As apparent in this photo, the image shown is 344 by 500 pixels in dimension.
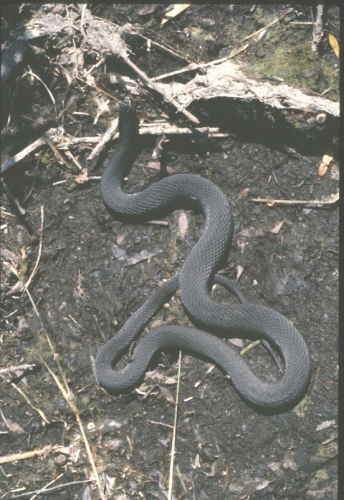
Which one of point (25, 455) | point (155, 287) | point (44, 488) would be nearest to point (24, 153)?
point (155, 287)

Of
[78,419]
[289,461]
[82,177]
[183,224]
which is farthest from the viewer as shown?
[82,177]

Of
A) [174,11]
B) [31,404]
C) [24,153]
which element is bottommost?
[31,404]

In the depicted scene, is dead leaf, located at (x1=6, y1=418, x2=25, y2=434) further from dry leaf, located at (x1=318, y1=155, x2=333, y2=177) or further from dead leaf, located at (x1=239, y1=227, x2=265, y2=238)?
dry leaf, located at (x1=318, y1=155, x2=333, y2=177)

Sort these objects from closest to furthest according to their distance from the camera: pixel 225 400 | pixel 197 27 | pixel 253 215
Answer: pixel 225 400 → pixel 253 215 → pixel 197 27

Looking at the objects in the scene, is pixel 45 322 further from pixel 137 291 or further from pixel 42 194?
pixel 42 194

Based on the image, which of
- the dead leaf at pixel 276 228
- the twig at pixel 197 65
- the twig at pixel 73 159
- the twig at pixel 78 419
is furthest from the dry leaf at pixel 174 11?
the twig at pixel 78 419

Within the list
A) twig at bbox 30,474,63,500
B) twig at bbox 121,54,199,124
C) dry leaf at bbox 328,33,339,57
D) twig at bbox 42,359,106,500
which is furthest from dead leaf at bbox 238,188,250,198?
twig at bbox 30,474,63,500

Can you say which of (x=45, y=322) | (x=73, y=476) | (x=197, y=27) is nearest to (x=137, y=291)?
(x=45, y=322)

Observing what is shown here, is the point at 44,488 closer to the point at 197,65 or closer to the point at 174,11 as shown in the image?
the point at 197,65
